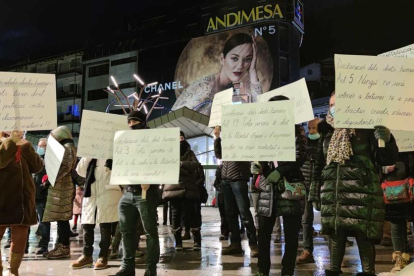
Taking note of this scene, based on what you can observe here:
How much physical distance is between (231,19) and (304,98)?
31.7 m

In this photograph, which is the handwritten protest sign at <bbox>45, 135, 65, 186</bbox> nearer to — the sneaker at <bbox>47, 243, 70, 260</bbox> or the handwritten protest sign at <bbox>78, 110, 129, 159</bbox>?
the handwritten protest sign at <bbox>78, 110, 129, 159</bbox>

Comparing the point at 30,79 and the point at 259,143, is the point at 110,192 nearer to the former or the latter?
the point at 30,79

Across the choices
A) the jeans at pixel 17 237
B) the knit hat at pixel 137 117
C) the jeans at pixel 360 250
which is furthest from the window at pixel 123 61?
the jeans at pixel 360 250

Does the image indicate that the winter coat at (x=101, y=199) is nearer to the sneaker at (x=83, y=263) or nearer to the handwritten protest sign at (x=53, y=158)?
the sneaker at (x=83, y=263)

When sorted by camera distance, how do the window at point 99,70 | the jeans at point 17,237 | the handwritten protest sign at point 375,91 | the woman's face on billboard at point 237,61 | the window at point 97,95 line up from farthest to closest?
the window at point 97,95
the window at point 99,70
the woman's face on billboard at point 237,61
the jeans at point 17,237
the handwritten protest sign at point 375,91

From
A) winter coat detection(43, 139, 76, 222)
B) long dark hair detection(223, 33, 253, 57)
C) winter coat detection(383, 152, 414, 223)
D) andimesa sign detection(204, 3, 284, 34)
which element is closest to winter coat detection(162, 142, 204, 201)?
winter coat detection(43, 139, 76, 222)

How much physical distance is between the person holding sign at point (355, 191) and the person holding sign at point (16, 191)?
3.11 m

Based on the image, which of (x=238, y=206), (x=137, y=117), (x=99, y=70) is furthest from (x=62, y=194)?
(x=99, y=70)

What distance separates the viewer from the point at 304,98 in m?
4.61

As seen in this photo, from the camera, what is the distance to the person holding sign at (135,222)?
4516 mm

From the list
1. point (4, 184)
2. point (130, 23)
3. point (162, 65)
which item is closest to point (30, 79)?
point (4, 184)

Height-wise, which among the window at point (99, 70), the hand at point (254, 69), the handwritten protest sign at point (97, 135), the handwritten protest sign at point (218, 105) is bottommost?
the handwritten protest sign at point (97, 135)

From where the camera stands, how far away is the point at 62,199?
20.7ft

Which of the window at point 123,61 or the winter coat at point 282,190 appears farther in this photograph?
the window at point 123,61
